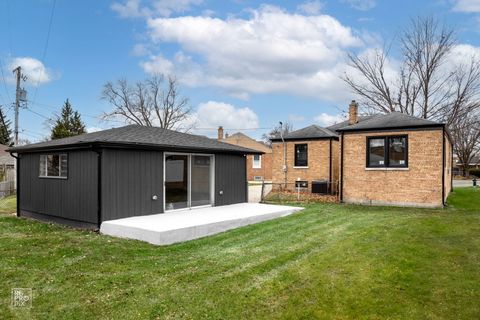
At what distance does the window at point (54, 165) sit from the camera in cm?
1047

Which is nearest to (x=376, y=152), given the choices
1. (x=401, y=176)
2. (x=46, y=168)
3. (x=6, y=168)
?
(x=401, y=176)

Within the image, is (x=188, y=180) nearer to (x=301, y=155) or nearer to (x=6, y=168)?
(x=301, y=155)

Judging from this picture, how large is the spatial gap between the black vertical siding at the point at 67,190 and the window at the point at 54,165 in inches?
7.0

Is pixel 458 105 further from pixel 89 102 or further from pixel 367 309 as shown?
pixel 89 102

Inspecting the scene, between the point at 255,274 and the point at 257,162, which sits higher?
the point at 257,162

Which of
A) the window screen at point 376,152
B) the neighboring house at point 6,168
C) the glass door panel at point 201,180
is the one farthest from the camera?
the neighboring house at point 6,168

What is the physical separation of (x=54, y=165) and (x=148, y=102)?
1274 inches

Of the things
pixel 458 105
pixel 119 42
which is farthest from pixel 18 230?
pixel 458 105

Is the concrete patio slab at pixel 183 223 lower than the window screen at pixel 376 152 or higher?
lower

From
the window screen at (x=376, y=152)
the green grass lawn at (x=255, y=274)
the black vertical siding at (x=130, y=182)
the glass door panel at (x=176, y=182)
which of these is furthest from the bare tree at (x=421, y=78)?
the black vertical siding at (x=130, y=182)

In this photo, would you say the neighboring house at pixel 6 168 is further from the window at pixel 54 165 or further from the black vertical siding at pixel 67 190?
the window at pixel 54 165

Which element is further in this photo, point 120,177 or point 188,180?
point 188,180

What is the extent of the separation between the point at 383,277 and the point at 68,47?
20.9m

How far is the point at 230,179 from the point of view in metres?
13.1
